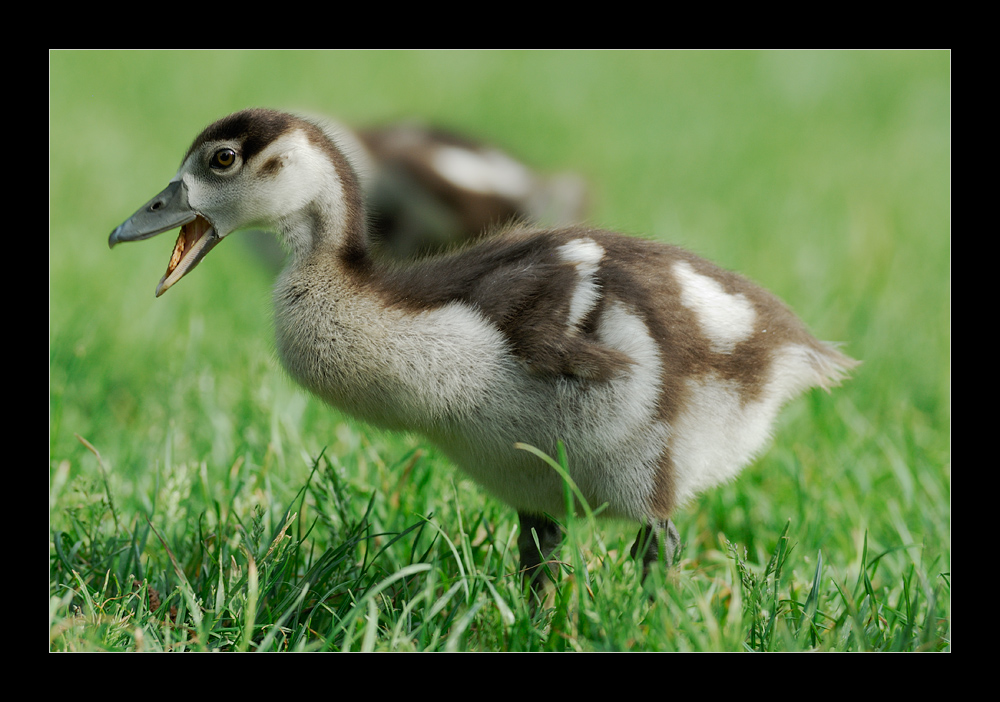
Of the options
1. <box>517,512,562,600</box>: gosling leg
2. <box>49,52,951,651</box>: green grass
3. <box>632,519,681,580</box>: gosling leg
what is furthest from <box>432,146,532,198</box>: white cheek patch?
<box>632,519,681,580</box>: gosling leg

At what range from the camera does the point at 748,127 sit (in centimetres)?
803

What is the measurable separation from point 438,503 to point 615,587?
835 millimetres

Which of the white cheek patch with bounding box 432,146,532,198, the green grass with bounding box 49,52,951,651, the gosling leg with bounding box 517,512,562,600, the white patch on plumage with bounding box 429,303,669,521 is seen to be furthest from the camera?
the white cheek patch with bounding box 432,146,532,198

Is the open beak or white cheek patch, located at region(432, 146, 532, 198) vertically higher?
white cheek patch, located at region(432, 146, 532, 198)

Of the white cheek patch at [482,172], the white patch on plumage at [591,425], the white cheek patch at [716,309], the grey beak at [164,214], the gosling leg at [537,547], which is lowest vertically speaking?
the gosling leg at [537,547]

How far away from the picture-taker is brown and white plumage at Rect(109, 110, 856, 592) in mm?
2164

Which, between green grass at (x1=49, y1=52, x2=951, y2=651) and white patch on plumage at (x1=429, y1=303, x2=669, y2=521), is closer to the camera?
white patch on plumage at (x1=429, y1=303, x2=669, y2=521)

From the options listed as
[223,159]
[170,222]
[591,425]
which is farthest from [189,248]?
[591,425]

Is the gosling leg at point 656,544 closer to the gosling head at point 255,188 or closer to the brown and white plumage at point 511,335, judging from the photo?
the brown and white plumage at point 511,335

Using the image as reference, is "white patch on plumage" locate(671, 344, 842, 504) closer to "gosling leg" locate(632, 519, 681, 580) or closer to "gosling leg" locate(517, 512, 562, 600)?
"gosling leg" locate(632, 519, 681, 580)

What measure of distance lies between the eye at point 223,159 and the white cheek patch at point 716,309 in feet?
3.71

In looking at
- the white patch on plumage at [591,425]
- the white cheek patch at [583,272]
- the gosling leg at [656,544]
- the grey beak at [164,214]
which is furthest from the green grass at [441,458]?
the white cheek patch at [583,272]

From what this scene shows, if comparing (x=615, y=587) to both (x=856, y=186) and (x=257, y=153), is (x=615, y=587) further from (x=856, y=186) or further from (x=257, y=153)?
(x=856, y=186)

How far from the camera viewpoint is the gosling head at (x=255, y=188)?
7.45 ft
